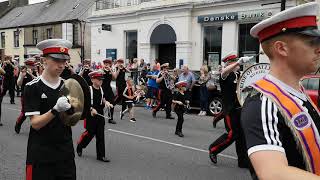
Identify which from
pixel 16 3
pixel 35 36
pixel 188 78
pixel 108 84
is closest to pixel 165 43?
pixel 188 78

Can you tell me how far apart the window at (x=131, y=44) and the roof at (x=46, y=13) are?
9.28m

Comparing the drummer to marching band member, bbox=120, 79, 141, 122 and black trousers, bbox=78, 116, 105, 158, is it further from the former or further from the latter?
marching band member, bbox=120, 79, 141, 122

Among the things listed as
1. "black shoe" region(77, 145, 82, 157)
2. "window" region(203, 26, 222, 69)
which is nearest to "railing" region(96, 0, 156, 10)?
"window" region(203, 26, 222, 69)

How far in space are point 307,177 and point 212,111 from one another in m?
11.5

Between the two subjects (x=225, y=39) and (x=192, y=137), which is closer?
(x=192, y=137)

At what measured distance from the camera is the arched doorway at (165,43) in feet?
69.8

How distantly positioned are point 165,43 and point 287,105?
66.8ft

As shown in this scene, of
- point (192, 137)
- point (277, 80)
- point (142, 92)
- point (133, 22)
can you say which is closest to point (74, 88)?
point (277, 80)

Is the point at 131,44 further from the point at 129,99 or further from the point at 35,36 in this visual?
the point at 35,36

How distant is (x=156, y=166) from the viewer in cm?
629

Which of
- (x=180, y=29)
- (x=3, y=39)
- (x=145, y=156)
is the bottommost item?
(x=145, y=156)

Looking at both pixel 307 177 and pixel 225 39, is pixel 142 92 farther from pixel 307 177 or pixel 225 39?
pixel 307 177

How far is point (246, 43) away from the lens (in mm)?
18000

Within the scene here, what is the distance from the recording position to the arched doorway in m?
21.3
